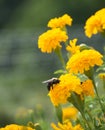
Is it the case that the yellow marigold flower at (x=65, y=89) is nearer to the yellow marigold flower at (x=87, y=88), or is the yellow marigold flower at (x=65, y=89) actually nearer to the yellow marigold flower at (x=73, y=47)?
the yellow marigold flower at (x=87, y=88)

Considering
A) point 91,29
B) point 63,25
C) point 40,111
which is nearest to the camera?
point 91,29

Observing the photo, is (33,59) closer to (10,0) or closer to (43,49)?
(10,0)

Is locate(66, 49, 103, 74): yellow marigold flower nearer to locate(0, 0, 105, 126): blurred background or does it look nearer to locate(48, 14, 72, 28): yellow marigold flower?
locate(48, 14, 72, 28): yellow marigold flower

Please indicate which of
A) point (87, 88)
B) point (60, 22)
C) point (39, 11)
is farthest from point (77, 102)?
point (39, 11)

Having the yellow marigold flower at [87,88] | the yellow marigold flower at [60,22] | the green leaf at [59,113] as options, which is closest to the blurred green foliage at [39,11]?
the yellow marigold flower at [60,22]

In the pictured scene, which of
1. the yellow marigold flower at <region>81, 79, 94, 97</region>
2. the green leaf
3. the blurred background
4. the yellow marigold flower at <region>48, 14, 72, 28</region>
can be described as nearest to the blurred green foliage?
the blurred background

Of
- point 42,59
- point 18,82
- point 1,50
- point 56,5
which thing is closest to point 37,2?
point 56,5
